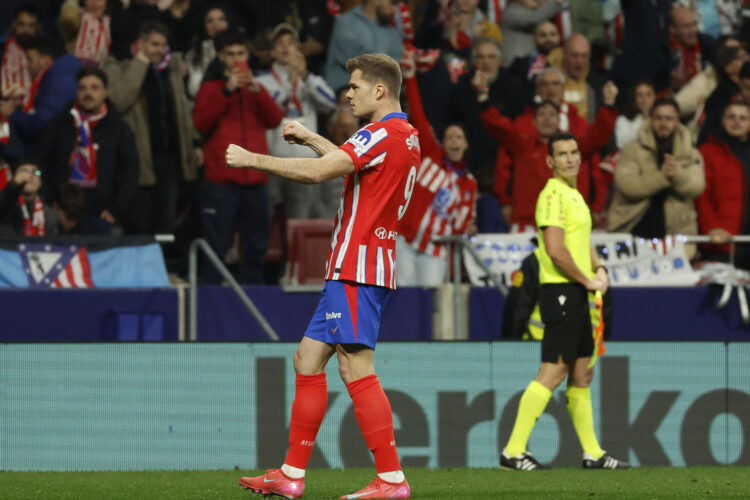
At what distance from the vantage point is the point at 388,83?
22.9ft

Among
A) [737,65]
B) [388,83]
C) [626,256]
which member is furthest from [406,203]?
[737,65]

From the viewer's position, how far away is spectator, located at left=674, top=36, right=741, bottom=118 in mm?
14711

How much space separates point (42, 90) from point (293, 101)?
7.42 feet

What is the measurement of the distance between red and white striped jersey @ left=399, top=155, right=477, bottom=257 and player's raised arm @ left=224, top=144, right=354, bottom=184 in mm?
6179

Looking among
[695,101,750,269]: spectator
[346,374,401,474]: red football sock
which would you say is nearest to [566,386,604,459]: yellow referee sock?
[346,374,401,474]: red football sock

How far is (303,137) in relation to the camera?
6.76m

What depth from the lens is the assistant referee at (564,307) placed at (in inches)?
358

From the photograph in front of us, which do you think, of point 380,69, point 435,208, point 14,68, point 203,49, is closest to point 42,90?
point 14,68

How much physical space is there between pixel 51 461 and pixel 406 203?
375 centimetres

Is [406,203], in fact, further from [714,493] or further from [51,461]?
[51,461]

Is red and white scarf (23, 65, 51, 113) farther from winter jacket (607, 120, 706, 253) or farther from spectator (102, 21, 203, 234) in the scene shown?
winter jacket (607, 120, 706, 253)

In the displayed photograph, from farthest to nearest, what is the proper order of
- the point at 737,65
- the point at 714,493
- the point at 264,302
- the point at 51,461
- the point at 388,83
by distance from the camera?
the point at 737,65, the point at 264,302, the point at 51,461, the point at 714,493, the point at 388,83

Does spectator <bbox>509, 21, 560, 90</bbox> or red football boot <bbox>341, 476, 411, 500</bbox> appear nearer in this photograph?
red football boot <bbox>341, 476, 411, 500</bbox>

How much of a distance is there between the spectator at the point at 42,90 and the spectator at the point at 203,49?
107 cm
